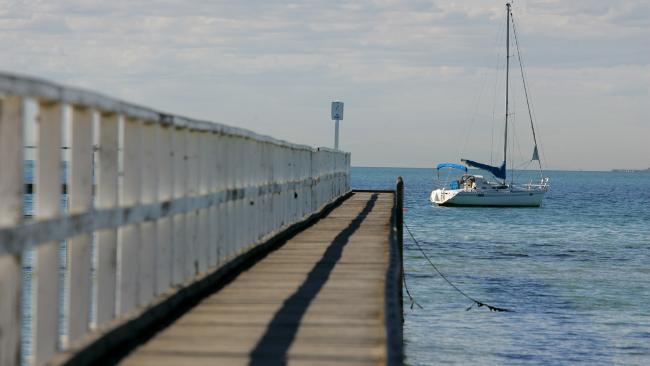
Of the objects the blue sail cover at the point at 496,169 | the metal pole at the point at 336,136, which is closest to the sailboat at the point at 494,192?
the blue sail cover at the point at 496,169

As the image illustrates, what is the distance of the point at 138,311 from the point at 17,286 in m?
2.54

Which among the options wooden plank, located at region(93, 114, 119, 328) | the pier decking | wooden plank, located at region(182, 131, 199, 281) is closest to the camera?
the pier decking

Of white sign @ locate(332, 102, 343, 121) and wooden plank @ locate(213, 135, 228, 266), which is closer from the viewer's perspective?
wooden plank @ locate(213, 135, 228, 266)

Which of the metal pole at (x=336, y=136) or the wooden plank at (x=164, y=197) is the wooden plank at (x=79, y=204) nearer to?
the wooden plank at (x=164, y=197)

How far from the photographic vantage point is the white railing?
5.32 meters

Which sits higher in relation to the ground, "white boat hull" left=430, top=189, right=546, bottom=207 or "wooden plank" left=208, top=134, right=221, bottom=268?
"wooden plank" left=208, top=134, right=221, bottom=268

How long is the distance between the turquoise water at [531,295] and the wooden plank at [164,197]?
56.0 ft

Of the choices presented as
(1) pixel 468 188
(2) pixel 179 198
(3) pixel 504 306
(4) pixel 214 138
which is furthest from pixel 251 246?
(1) pixel 468 188

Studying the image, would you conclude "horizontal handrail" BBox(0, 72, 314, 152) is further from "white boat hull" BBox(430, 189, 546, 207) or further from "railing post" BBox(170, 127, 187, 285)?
"white boat hull" BBox(430, 189, 546, 207)

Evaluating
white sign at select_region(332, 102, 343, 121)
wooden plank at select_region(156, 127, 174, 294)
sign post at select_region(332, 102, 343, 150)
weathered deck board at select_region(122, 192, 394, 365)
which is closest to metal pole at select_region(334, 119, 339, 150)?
sign post at select_region(332, 102, 343, 150)

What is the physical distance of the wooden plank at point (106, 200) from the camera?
6992 mm

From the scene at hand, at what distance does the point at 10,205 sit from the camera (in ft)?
17.1

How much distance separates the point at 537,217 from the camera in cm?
10219

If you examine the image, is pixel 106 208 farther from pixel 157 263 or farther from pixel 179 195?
pixel 179 195
